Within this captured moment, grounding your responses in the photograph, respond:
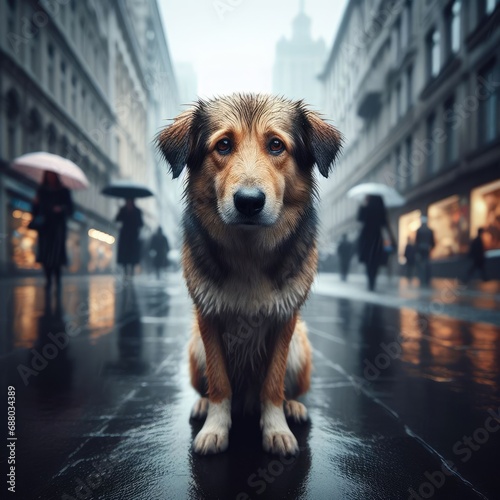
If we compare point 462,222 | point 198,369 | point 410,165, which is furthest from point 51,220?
point 410,165

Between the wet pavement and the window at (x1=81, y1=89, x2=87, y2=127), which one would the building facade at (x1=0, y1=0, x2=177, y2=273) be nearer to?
the window at (x1=81, y1=89, x2=87, y2=127)

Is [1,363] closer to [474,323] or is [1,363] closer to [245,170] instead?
[245,170]

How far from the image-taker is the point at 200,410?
7.93 ft

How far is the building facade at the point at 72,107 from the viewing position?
1730cm

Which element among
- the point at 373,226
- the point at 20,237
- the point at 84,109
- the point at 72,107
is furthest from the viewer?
the point at 84,109

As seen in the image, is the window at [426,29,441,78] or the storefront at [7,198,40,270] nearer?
the storefront at [7,198,40,270]

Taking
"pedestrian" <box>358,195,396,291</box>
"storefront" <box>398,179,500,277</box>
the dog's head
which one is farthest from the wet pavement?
"storefront" <box>398,179,500,277</box>

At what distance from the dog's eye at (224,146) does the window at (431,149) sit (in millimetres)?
21588

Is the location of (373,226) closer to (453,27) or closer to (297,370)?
(297,370)

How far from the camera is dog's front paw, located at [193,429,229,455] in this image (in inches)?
77.9

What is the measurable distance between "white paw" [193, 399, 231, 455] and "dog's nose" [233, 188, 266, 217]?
39.8 inches

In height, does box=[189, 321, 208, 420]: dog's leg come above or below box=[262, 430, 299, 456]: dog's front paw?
above

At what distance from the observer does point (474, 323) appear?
6066mm

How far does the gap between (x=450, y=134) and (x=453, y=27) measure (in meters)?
5.06
